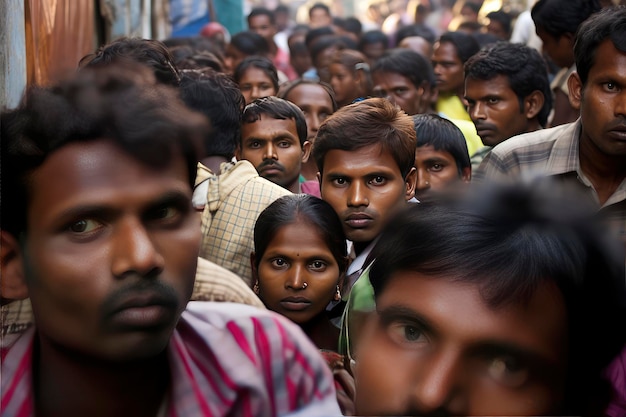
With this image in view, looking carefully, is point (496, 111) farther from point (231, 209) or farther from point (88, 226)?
point (88, 226)

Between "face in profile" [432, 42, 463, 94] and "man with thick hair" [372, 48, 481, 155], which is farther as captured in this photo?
"face in profile" [432, 42, 463, 94]

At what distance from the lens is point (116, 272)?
1118 millimetres

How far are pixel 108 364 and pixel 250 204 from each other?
7.43ft

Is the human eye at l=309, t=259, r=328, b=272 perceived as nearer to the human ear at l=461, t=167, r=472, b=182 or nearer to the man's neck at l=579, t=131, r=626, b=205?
the man's neck at l=579, t=131, r=626, b=205

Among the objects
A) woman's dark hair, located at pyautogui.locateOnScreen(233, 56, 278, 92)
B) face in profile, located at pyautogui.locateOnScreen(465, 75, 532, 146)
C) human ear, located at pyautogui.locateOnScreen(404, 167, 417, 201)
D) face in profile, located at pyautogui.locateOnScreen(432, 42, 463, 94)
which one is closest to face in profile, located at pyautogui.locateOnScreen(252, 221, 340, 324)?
human ear, located at pyautogui.locateOnScreen(404, 167, 417, 201)

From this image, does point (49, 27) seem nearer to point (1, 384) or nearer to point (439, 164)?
point (439, 164)

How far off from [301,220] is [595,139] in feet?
3.52

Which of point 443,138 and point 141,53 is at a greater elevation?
point 141,53

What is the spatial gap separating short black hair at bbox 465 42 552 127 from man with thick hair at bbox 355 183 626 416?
11.9 feet

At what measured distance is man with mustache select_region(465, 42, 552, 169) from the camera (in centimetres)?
493

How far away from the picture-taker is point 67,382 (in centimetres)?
122

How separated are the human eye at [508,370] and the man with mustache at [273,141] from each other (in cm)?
303

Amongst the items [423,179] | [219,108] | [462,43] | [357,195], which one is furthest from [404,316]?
[462,43]

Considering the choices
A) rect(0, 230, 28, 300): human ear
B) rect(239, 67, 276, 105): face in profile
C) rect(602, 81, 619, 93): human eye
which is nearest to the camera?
rect(0, 230, 28, 300): human ear
